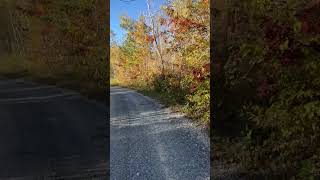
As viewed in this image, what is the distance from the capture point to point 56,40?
6426mm

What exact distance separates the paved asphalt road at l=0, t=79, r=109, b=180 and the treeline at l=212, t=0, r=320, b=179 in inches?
86.8

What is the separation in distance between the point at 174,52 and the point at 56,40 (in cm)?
204

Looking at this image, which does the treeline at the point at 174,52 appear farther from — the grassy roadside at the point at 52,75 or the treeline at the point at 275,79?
the treeline at the point at 275,79

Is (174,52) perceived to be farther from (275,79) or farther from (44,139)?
(275,79)

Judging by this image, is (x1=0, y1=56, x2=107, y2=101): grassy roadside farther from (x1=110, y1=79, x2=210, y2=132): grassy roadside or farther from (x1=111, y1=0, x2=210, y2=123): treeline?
(x1=110, y1=79, x2=210, y2=132): grassy roadside

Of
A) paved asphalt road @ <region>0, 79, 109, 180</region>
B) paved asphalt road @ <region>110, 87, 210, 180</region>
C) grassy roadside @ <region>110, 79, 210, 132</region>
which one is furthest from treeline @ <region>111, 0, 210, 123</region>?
paved asphalt road @ <region>0, 79, 109, 180</region>

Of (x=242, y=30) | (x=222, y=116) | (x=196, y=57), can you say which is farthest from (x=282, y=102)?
(x=196, y=57)

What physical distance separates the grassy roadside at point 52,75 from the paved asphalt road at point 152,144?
621 millimetres

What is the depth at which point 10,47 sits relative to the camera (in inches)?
215

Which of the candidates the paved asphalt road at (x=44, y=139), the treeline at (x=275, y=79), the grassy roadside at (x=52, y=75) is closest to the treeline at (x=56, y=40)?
the grassy roadside at (x=52, y=75)

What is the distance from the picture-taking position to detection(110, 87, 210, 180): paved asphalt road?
5863mm

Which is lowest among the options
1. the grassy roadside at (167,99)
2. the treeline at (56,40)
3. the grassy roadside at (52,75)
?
the grassy roadside at (167,99)

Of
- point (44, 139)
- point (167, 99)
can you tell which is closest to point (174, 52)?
point (167, 99)

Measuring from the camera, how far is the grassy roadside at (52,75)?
17.7 ft
